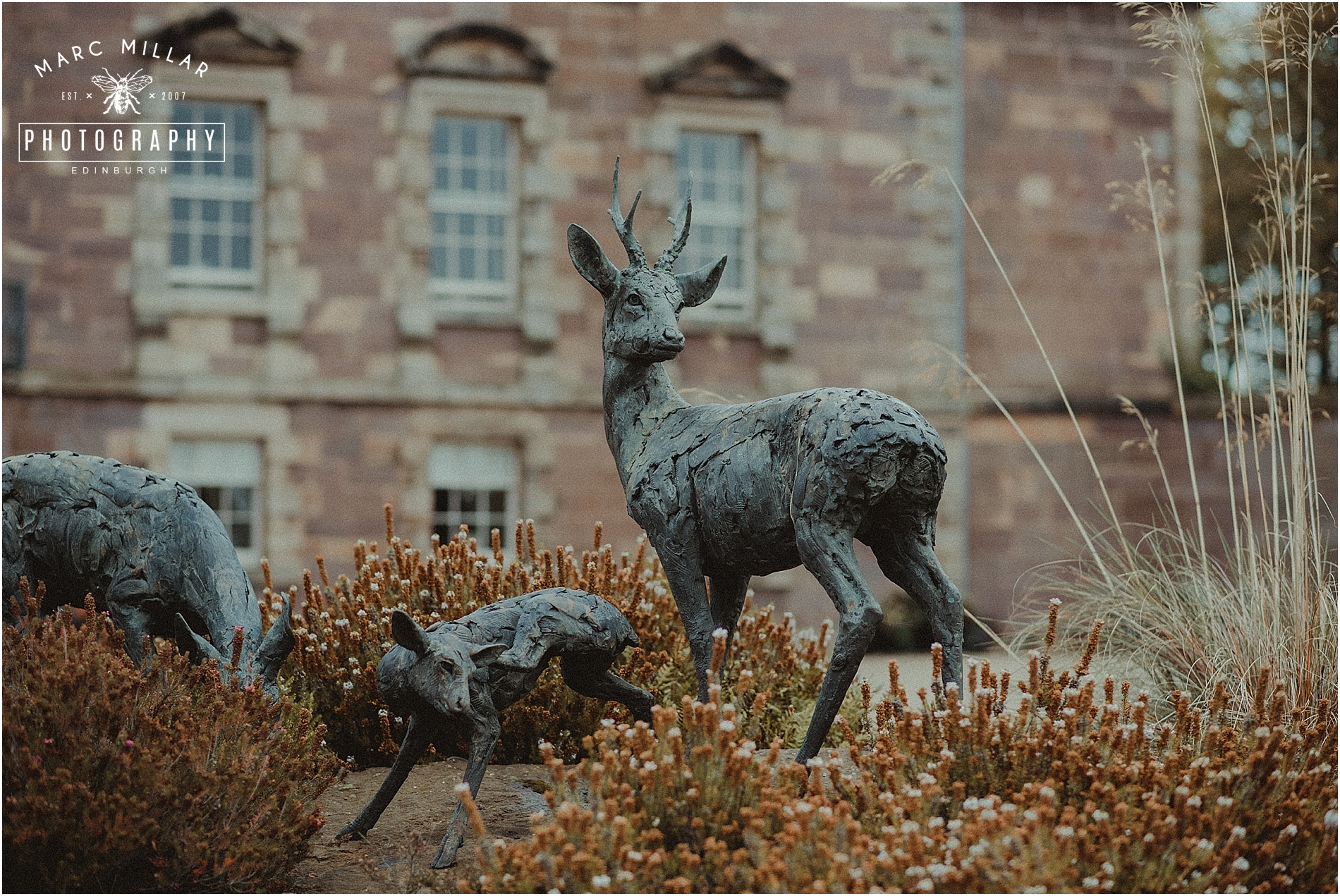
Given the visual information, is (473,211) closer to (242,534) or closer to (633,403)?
(242,534)

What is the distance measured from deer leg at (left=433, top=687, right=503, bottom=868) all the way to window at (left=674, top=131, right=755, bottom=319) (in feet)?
36.0

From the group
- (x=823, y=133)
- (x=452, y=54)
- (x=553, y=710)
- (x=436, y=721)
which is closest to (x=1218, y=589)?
(x=553, y=710)

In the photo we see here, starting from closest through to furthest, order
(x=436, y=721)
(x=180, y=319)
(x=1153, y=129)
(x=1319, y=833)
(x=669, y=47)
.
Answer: (x=1319, y=833) < (x=436, y=721) < (x=180, y=319) < (x=669, y=47) < (x=1153, y=129)

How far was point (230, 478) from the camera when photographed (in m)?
14.2

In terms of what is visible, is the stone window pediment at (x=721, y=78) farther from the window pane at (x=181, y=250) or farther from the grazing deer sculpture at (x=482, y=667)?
the grazing deer sculpture at (x=482, y=667)

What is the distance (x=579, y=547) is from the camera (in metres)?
14.5

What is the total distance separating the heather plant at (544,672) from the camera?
20.1 ft

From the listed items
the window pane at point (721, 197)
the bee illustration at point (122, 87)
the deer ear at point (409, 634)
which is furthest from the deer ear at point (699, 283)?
the window pane at point (721, 197)

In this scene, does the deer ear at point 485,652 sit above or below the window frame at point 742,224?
below

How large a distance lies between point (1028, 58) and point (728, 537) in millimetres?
12871

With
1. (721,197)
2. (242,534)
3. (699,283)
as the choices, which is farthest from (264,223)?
(699,283)

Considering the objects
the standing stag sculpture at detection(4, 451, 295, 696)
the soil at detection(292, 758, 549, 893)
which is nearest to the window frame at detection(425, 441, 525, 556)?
the soil at detection(292, 758, 549, 893)

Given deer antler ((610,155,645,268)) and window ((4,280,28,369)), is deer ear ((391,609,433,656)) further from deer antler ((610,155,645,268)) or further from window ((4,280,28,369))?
window ((4,280,28,369))

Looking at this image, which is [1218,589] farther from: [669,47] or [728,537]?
[669,47]
